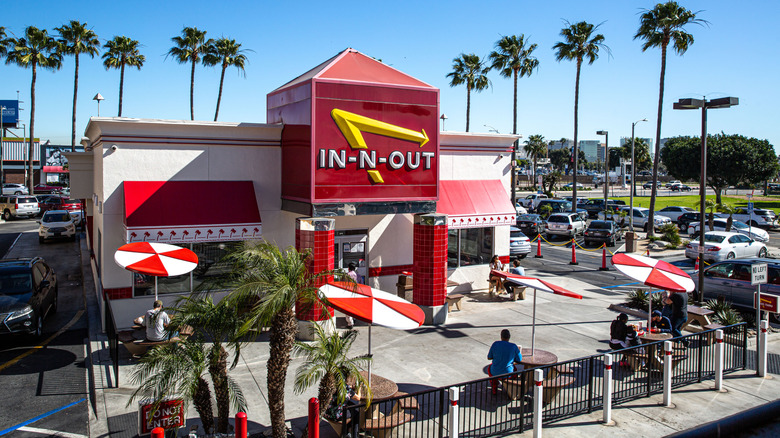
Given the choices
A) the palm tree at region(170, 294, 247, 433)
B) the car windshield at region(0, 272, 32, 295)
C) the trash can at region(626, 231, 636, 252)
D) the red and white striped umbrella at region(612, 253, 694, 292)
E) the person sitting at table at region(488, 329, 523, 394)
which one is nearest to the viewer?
the palm tree at region(170, 294, 247, 433)

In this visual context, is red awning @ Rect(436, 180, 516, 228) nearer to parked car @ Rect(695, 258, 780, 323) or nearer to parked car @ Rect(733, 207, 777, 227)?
parked car @ Rect(695, 258, 780, 323)

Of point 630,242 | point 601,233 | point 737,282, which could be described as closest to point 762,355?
point 737,282

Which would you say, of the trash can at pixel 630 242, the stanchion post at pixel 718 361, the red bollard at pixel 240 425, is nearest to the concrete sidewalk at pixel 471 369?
the stanchion post at pixel 718 361

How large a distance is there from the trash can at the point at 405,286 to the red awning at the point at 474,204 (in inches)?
86.2

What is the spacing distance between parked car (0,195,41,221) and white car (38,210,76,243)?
1595cm

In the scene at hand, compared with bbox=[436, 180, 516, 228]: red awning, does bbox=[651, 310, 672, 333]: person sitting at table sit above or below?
below

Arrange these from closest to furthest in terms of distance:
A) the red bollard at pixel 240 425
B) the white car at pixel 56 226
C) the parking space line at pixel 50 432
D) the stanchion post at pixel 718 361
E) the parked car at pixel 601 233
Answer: the red bollard at pixel 240 425 < the parking space line at pixel 50 432 < the stanchion post at pixel 718 361 < the white car at pixel 56 226 < the parked car at pixel 601 233

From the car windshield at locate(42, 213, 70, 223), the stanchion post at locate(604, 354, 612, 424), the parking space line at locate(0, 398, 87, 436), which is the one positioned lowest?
the parking space line at locate(0, 398, 87, 436)

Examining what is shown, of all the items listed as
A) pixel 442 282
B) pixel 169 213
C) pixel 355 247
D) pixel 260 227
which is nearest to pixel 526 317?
pixel 442 282

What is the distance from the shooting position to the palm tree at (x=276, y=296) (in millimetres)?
7191

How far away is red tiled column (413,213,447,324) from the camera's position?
15.5m

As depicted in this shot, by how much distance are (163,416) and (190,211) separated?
24.1 feet

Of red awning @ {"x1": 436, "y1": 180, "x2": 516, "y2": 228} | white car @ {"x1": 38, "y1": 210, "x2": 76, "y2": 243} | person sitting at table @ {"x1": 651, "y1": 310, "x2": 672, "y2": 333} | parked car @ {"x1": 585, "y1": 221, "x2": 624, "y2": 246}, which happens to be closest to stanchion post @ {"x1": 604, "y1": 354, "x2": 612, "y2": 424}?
person sitting at table @ {"x1": 651, "y1": 310, "x2": 672, "y2": 333}

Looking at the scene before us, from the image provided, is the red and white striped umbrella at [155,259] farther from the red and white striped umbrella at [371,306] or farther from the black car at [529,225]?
the black car at [529,225]
